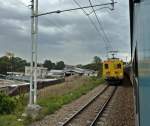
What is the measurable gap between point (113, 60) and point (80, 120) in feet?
86.9

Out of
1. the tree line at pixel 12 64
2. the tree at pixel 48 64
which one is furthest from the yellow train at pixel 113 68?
the tree at pixel 48 64

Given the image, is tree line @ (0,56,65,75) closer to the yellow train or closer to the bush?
the yellow train

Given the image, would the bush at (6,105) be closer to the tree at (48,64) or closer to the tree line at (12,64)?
the tree line at (12,64)

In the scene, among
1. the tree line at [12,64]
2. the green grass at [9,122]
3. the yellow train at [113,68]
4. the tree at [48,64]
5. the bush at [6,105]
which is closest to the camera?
the green grass at [9,122]

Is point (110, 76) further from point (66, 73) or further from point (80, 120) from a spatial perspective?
point (66, 73)

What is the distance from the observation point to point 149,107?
3.19 metres

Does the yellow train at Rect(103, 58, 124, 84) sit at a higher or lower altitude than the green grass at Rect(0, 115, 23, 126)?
higher

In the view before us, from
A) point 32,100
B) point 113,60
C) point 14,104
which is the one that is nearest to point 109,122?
point 32,100

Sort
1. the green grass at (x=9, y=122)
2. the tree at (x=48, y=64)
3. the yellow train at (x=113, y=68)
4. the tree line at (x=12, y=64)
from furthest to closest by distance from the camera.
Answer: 1. the tree at (x=48, y=64)
2. the tree line at (x=12, y=64)
3. the yellow train at (x=113, y=68)
4. the green grass at (x=9, y=122)

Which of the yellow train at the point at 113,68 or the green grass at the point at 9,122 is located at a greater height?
the yellow train at the point at 113,68

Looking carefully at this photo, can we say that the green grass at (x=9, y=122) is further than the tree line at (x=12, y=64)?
Answer: No

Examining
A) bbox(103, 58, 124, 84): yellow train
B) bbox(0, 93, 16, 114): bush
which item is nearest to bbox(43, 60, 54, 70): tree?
bbox(103, 58, 124, 84): yellow train

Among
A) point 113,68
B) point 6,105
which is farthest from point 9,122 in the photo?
point 113,68

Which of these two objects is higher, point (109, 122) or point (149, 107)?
point (149, 107)
